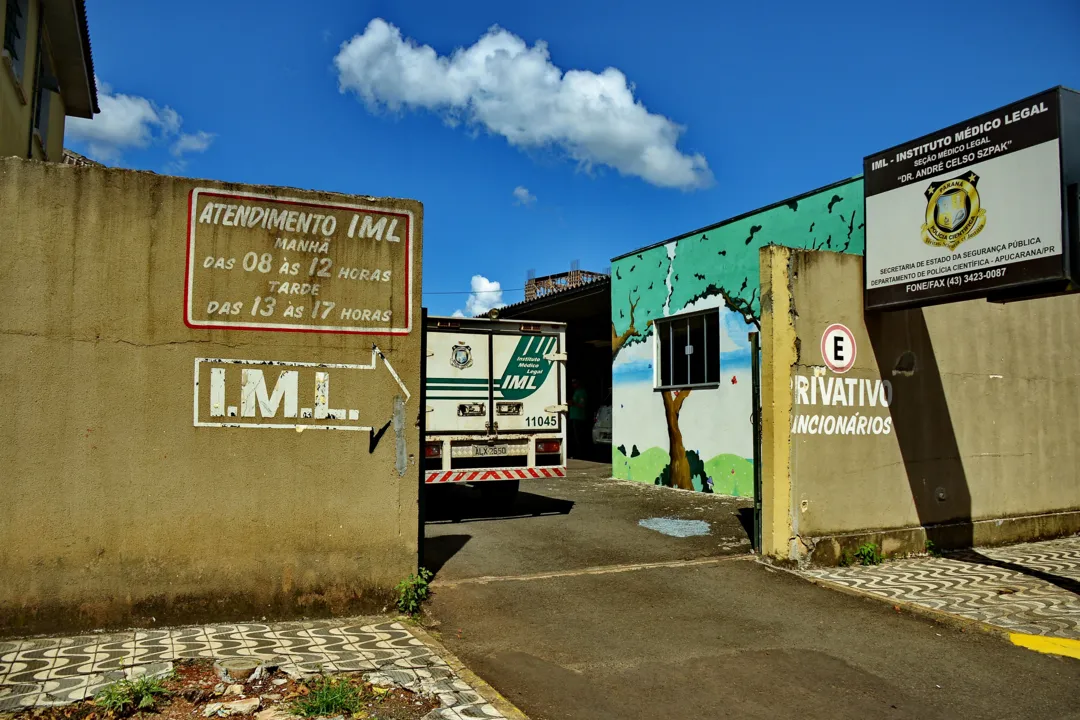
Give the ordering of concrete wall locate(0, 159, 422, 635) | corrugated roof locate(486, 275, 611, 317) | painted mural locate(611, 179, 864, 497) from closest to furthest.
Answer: concrete wall locate(0, 159, 422, 635) → painted mural locate(611, 179, 864, 497) → corrugated roof locate(486, 275, 611, 317)

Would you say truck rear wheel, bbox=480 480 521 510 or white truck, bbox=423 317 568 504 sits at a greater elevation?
white truck, bbox=423 317 568 504

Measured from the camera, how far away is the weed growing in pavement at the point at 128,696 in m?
3.91

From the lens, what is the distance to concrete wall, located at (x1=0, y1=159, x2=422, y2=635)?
5230mm

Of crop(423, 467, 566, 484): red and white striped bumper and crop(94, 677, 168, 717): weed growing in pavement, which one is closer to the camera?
crop(94, 677, 168, 717): weed growing in pavement

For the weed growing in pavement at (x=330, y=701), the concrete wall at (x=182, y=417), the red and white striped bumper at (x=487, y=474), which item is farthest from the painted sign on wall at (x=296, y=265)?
the red and white striped bumper at (x=487, y=474)

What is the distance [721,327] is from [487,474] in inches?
205

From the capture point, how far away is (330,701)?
4.04 m

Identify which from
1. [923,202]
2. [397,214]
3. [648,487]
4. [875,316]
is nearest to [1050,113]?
[923,202]

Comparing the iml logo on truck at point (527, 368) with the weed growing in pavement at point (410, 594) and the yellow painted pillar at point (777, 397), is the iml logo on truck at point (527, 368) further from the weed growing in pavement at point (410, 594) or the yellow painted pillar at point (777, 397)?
the weed growing in pavement at point (410, 594)

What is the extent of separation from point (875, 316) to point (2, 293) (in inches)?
325

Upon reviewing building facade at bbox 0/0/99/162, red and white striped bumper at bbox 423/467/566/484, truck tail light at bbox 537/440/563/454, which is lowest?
red and white striped bumper at bbox 423/467/566/484

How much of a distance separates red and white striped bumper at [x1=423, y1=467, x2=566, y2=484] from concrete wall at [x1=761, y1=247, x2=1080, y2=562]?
12.9ft

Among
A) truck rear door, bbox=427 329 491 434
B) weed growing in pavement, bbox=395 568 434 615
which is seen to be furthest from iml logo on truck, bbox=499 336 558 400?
weed growing in pavement, bbox=395 568 434 615

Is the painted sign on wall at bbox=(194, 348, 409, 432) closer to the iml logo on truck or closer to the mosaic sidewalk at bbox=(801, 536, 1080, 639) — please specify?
the mosaic sidewalk at bbox=(801, 536, 1080, 639)
